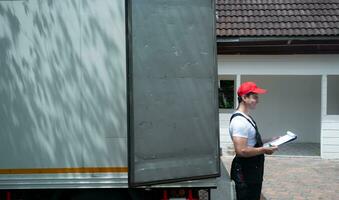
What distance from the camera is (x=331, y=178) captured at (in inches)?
355

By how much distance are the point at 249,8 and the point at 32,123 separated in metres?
9.65

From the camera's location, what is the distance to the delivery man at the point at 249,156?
4.26 meters

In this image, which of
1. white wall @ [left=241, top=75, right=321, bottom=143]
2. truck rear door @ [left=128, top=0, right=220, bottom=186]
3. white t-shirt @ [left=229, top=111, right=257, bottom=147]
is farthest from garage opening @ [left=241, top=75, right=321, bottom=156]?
truck rear door @ [left=128, top=0, right=220, bottom=186]

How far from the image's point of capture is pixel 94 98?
4027mm

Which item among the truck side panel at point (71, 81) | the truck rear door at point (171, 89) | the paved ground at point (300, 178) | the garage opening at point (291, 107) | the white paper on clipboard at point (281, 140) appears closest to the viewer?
the truck rear door at point (171, 89)

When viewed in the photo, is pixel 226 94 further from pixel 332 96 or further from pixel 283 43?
pixel 332 96

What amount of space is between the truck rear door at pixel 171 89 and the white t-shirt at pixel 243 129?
35 centimetres

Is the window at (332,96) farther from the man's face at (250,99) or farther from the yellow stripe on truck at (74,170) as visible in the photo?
the yellow stripe on truck at (74,170)

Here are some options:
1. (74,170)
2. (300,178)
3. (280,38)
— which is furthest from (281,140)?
(280,38)

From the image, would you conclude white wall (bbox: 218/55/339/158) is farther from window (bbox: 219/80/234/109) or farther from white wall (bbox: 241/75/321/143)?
white wall (bbox: 241/75/321/143)

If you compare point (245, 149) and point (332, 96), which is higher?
point (245, 149)

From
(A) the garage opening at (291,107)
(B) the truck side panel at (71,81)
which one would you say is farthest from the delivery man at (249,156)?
(A) the garage opening at (291,107)

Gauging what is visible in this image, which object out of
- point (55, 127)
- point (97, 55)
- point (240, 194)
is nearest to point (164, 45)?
point (97, 55)

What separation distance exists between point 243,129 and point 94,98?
140 cm
